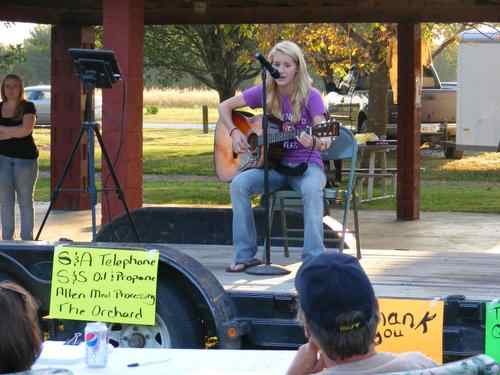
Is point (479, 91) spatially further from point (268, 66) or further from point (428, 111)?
point (268, 66)

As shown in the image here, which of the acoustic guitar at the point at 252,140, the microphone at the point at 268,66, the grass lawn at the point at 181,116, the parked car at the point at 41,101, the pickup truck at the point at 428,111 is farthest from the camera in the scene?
the grass lawn at the point at 181,116

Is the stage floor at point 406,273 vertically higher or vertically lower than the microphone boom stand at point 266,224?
lower

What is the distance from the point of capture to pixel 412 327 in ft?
15.1

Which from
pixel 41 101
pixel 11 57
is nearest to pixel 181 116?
pixel 41 101

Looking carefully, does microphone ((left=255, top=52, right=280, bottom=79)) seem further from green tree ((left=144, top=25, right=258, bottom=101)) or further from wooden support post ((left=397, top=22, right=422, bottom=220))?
green tree ((left=144, top=25, right=258, bottom=101))

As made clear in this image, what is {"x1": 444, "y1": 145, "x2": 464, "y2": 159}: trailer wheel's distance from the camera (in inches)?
882

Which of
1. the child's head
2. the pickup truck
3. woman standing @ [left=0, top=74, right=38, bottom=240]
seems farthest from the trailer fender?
the pickup truck

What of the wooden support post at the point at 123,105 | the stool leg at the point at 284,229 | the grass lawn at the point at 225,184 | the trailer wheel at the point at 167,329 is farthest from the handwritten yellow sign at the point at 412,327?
the grass lawn at the point at 225,184

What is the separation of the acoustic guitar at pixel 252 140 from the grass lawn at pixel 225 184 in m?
7.06

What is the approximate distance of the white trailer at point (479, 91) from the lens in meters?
18.9

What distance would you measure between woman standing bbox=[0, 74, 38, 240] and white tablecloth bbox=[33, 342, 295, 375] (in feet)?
15.3

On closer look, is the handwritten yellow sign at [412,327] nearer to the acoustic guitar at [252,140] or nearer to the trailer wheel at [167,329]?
the trailer wheel at [167,329]

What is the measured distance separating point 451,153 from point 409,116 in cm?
1118

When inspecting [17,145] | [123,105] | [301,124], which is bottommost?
[17,145]
